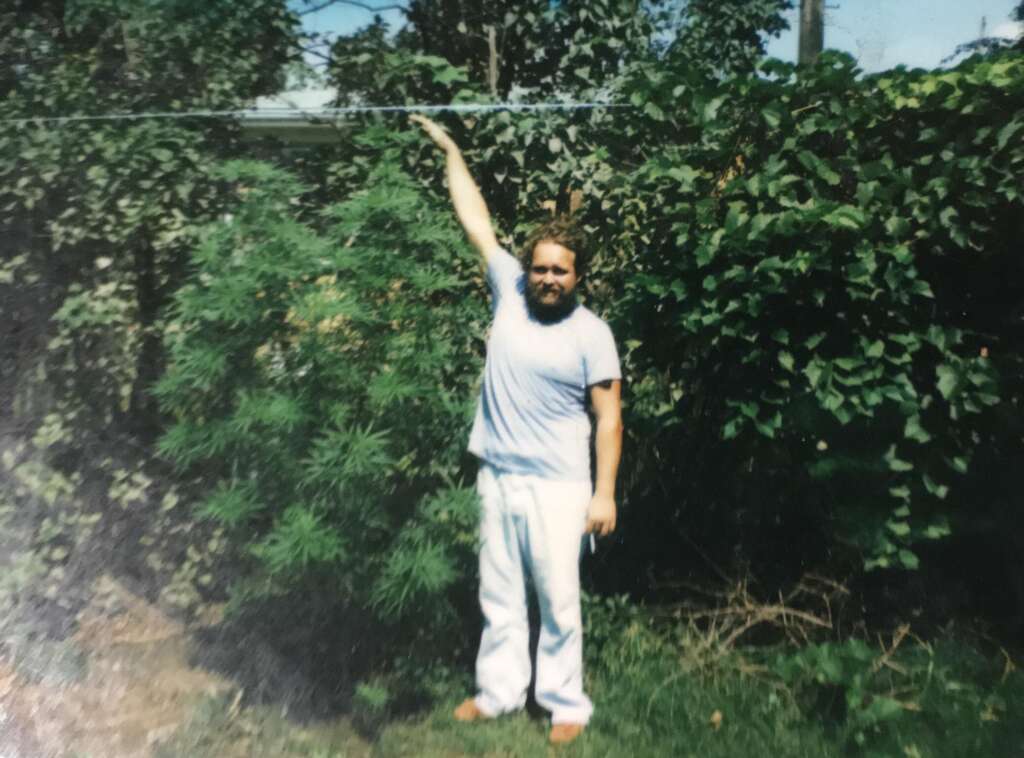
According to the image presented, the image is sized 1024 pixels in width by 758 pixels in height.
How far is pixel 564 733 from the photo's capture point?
3832 millimetres

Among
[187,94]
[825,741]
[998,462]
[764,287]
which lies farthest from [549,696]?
[187,94]

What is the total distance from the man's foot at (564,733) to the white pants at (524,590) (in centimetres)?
2

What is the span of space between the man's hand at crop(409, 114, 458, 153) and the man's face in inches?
29.2

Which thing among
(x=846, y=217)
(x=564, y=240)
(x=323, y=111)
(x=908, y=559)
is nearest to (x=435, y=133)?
(x=323, y=111)

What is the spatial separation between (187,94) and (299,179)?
0.68 meters

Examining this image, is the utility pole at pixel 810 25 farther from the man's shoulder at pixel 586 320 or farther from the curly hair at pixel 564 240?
the man's shoulder at pixel 586 320

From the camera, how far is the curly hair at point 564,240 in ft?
12.3

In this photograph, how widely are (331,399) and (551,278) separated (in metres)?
0.94

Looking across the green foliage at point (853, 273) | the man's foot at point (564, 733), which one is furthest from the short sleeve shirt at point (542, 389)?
the man's foot at point (564, 733)

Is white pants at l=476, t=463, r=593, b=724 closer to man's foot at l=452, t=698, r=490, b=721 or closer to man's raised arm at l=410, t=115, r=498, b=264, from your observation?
man's foot at l=452, t=698, r=490, b=721

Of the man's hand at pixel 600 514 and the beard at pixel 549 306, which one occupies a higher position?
the beard at pixel 549 306

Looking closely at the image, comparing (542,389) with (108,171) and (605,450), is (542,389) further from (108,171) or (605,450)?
(108,171)

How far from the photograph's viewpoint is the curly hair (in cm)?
375

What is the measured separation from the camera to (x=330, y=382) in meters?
3.75
